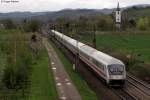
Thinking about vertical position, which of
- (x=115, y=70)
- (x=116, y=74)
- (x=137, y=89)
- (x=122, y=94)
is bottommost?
(x=137, y=89)

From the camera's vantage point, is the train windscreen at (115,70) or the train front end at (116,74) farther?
the train windscreen at (115,70)

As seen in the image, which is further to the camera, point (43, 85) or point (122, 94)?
point (43, 85)

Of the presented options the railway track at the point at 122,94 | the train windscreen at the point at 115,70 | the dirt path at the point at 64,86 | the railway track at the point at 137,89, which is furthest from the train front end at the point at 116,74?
the dirt path at the point at 64,86

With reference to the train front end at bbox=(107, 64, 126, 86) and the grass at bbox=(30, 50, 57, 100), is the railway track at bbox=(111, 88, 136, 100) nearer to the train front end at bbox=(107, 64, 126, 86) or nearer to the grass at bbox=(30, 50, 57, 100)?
the train front end at bbox=(107, 64, 126, 86)

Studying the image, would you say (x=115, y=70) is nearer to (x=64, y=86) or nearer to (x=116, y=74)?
(x=116, y=74)

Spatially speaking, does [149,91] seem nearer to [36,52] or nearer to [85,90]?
[85,90]

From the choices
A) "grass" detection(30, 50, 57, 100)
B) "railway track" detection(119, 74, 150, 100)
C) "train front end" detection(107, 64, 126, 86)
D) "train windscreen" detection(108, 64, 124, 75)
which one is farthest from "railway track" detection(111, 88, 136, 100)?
"grass" detection(30, 50, 57, 100)

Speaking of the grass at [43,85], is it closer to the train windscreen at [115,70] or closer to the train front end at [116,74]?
the train front end at [116,74]

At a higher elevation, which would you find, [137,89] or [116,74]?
[116,74]

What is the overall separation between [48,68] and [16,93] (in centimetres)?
2394

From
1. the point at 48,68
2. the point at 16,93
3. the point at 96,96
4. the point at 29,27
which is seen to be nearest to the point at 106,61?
the point at 96,96

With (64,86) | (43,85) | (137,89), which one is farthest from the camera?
(43,85)

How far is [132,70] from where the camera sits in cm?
6119

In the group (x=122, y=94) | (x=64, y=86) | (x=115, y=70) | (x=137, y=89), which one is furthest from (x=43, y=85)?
(x=137, y=89)
